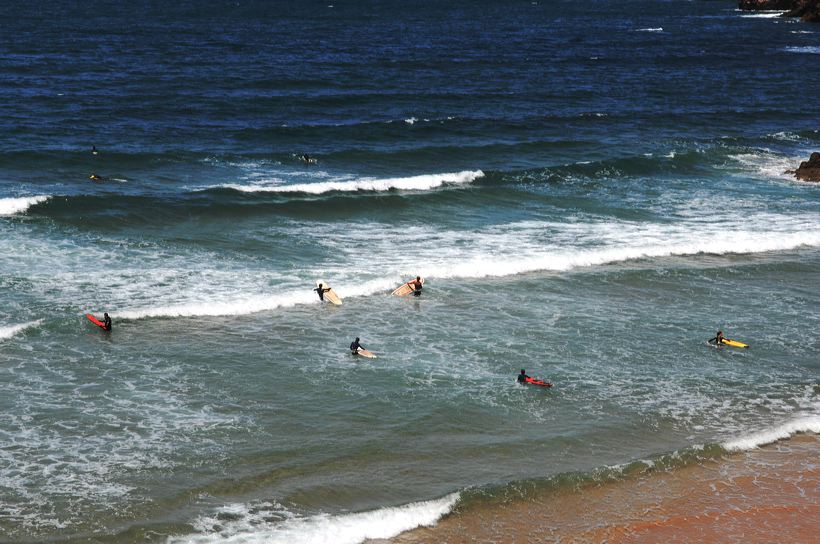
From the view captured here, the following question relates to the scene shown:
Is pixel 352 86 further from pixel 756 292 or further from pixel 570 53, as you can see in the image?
pixel 756 292

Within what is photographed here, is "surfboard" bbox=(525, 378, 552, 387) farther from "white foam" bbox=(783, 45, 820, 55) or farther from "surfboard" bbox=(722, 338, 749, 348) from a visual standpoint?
"white foam" bbox=(783, 45, 820, 55)

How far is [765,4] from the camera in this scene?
147 meters

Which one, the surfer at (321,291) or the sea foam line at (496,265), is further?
the surfer at (321,291)

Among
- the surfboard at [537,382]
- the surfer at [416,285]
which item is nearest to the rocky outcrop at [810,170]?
the surfer at [416,285]

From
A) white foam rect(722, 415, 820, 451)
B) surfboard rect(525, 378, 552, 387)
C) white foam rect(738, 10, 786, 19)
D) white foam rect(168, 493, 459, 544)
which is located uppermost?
white foam rect(738, 10, 786, 19)

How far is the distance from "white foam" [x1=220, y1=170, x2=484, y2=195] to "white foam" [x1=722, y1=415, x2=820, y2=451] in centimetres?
2467

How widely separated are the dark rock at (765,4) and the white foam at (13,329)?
137183mm

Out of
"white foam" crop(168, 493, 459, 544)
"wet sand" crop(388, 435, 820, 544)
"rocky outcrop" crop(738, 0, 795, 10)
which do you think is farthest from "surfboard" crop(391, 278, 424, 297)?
"rocky outcrop" crop(738, 0, 795, 10)

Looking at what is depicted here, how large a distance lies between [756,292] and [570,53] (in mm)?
62123

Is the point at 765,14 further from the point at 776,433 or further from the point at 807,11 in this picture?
the point at 776,433

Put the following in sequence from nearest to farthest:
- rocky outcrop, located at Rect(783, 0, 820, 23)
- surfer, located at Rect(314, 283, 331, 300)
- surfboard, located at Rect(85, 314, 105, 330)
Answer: surfboard, located at Rect(85, 314, 105, 330) → surfer, located at Rect(314, 283, 331, 300) → rocky outcrop, located at Rect(783, 0, 820, 23)

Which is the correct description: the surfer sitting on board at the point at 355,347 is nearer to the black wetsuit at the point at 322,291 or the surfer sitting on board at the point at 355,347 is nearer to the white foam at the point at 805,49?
the black wetsuit at the point at 322,291

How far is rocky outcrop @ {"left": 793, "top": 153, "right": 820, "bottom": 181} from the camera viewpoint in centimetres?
4809

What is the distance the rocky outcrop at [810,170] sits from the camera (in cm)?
4809
